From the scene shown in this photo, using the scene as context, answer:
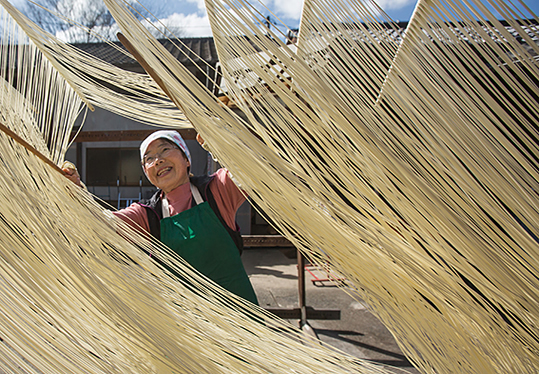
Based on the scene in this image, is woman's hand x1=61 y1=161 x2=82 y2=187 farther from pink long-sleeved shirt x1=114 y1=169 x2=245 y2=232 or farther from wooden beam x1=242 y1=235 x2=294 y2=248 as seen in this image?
wooden beam x1=242 y1=235 x2=294 y2=248

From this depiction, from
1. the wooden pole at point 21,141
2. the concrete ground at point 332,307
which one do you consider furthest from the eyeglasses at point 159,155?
the concrete ground at point 332,307

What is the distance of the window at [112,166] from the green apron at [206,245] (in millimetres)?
4588

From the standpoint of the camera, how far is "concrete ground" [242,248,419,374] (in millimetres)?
1979

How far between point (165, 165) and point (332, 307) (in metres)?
2.15

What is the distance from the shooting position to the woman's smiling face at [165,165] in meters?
1.03

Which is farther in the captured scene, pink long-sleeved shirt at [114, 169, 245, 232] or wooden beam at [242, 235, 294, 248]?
wooden beam at [242, 235, 294, 248]

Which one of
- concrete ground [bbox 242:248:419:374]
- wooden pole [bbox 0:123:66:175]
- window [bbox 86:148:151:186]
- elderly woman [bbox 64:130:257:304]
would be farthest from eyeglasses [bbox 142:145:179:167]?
window [bbox 86:148:151:186]

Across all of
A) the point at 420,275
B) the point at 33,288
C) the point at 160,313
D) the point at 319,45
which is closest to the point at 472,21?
the point at 319,45

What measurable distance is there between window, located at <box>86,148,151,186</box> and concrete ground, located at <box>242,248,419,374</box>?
2.39m

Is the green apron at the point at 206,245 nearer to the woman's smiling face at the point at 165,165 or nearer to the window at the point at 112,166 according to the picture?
the woman's smiling face at the point at 165,165

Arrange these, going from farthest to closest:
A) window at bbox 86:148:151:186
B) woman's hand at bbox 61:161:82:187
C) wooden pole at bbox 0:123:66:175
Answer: window at bbox 86:148:151:186
woman's hand at bbox 61:161:82:187
wooden pole at bbox 0:123:66:175

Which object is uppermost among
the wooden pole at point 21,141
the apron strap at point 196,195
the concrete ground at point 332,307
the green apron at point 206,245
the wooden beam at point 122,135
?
the wooden pole at point 21,141

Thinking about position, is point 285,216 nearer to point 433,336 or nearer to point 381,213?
point 381,213

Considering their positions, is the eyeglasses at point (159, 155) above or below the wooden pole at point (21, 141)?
below
